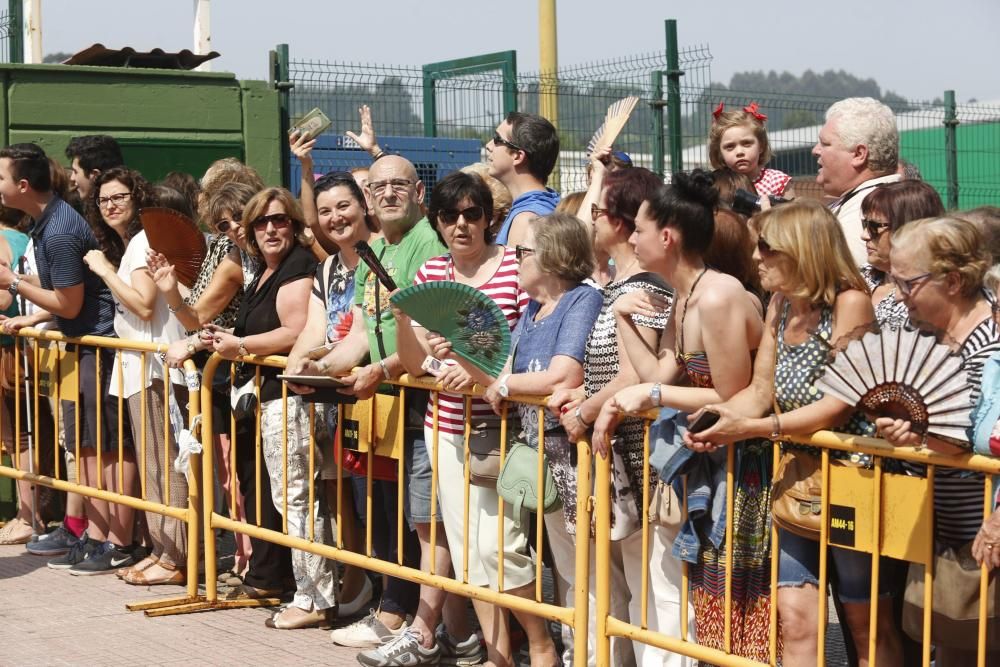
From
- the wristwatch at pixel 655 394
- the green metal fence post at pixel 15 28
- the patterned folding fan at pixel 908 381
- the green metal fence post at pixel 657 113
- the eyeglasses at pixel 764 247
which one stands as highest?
the green metal fence post at pixel 15 28

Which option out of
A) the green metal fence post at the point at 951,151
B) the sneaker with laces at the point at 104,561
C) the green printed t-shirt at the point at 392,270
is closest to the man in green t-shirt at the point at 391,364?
the green printed t-shirt at the point at 392,270

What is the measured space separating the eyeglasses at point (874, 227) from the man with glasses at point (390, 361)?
1998 millimetres

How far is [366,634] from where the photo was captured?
6078 mm

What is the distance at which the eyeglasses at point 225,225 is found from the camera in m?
6.71

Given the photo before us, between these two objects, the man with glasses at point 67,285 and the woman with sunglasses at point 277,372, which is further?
the man with glasses at point 67,285

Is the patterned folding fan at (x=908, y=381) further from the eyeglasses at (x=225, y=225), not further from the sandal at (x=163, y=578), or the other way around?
the sandal at (x=163, y=578)

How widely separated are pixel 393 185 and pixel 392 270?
0.41 meters

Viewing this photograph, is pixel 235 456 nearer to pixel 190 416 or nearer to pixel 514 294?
pixel 190 416

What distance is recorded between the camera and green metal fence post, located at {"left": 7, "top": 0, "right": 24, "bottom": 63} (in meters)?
12.0

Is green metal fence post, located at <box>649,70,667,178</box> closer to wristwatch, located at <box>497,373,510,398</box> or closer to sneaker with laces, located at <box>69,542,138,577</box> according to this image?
sneaker with laces, located at <box>69,542,138,577</box>

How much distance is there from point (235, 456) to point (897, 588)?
11.9 feet

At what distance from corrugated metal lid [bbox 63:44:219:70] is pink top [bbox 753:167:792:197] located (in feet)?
19.4

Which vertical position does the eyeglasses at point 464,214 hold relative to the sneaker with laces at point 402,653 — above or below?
above

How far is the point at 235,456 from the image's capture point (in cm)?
686
